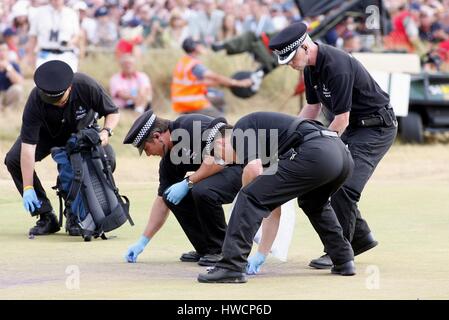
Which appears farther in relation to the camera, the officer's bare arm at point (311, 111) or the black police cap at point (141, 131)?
the officer's bare arm at point (311, 111)

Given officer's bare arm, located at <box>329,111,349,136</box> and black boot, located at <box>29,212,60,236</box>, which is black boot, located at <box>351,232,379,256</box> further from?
black boot, located at <box>29,212,60,236</box>

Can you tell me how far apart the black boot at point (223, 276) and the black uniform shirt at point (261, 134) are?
0.77 meters

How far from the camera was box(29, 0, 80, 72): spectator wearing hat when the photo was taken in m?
18.1

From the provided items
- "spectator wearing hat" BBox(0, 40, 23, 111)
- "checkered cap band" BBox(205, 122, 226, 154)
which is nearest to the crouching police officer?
"checkered cap band" BBox(205, 122, 226, 154)

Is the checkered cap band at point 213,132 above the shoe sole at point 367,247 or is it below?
above

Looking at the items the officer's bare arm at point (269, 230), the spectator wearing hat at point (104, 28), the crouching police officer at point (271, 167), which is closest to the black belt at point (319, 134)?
the crouching police officer at point (271, 167)

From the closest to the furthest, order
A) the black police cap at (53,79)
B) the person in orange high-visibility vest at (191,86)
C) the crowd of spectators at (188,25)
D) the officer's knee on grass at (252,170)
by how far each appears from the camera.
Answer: the officer's knee on grass at (252,170) < the black police cap at (53,79) < the person in orange high-visibility vest at (191,86) < the crowd of spectators at (188,25)

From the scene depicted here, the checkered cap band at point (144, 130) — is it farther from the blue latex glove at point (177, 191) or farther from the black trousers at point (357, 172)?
the black trousers at point (357, 172)

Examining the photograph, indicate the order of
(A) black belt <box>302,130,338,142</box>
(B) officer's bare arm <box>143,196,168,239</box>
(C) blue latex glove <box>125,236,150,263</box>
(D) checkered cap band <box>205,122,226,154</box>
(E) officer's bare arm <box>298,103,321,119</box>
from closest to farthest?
(A) black belt <box>302,130,338,142</box>
(D) checkered cap band <box>205,122,226,154</box>
(B) officer's bare arm <box>143,196,168,239</box>
(C) blue latex glove <box>125,236,150,263</box>
(E) officer's bare arm <box>298,103,321,119</box>

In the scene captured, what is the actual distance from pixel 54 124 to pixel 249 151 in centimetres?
349

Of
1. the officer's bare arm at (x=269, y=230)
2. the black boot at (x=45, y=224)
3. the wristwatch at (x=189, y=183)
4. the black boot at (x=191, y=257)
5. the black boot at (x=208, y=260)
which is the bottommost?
the black boot at (x=45, y=224)

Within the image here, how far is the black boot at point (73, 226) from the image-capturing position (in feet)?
34.3

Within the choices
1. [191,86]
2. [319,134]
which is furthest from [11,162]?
[191,86]

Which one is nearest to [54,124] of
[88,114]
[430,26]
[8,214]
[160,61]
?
[88,114]
